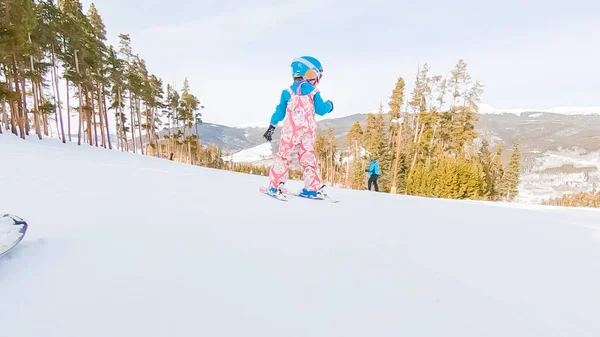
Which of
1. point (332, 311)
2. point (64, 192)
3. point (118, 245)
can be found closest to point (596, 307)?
point (332, 311)

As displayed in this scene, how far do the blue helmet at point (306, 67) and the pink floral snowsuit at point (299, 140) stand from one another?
9.0 inches

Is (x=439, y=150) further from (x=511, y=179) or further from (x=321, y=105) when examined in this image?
(x=321, y=105)

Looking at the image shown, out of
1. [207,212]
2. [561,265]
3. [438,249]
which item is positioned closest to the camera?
[561,265]

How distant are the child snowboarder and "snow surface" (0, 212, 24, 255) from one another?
112 inches

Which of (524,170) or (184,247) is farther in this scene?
(524,170)

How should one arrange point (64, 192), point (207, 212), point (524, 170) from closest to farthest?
point (207, 212) → point (64, 192) → point (524, 170)

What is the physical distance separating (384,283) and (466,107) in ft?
115

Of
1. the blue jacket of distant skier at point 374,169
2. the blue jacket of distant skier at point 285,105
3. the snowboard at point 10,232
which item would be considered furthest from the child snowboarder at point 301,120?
the blue jacket of distant skier at point 374,169

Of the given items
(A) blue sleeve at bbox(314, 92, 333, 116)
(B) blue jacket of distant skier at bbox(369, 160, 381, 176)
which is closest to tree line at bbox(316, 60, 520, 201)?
(B) blue jacket of distant skier at bbox(369, 160, 381, 176)

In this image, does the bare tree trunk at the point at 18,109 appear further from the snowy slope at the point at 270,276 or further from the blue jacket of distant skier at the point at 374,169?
the snowy slope at the point at 270,276

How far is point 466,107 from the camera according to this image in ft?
102

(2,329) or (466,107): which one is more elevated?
(466,107)

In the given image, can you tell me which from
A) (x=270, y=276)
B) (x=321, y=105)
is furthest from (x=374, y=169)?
(x=270, y=276)

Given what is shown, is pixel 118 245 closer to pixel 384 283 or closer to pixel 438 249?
pixel 384 283
